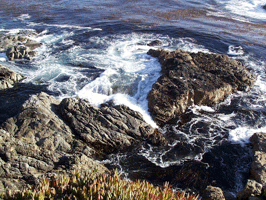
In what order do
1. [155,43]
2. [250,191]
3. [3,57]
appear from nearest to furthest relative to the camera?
[250,191]
[3,57]
[155,43]

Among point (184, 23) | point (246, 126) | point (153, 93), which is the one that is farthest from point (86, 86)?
point (184, 23)

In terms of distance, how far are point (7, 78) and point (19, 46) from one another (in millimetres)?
6543

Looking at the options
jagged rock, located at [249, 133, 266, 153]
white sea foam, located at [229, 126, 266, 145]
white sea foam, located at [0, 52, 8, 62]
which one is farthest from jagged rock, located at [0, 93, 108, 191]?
white sea foam, located at [0, 52, 8, 62]

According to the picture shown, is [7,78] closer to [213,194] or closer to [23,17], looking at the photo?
[213,194]

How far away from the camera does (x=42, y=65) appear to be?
67.9ft

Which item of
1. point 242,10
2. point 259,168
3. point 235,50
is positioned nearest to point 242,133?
point 259,168

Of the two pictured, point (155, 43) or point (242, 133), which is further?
point (155, 43)

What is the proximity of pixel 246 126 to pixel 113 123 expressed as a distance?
8.87 metres

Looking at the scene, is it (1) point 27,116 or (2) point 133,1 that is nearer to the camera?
(1) point 27,116

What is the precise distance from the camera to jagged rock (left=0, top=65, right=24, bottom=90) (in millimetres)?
16742

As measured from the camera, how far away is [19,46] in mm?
22219

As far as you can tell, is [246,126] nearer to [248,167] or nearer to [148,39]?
[248,167]

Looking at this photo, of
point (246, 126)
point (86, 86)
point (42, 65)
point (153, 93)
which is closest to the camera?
point (246, 126)

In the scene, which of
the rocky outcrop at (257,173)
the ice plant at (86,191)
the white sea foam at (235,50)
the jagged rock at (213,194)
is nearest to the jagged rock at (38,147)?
the ice plant at (86,191)
